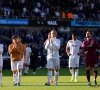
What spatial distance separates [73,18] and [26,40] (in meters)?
7.73

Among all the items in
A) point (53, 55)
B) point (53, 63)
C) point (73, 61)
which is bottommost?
point (73, 61)

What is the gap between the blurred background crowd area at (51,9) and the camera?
49.7 meters

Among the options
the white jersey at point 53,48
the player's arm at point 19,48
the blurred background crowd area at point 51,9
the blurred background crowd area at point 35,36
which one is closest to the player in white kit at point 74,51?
the white jersey at point 53,48

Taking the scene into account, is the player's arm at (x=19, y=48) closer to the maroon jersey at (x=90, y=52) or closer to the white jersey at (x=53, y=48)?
the white jersey at (x=53, y=48)

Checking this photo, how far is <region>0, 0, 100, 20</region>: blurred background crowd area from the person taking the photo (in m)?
49.7

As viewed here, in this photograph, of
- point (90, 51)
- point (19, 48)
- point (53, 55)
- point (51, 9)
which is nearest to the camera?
point (90, 51)

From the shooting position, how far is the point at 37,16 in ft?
166

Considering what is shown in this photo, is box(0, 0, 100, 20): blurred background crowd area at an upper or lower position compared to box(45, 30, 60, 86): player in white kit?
upper

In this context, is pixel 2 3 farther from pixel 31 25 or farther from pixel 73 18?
pixel 73 18

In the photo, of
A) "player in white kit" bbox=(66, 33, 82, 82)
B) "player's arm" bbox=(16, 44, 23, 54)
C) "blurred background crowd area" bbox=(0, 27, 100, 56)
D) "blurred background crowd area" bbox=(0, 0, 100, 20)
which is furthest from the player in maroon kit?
"blurred background crowd area" bbox=(0, 0, 100, 20)

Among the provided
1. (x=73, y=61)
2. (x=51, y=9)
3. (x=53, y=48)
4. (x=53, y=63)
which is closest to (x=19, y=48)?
(x=53, y=48)

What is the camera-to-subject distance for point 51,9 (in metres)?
51.6

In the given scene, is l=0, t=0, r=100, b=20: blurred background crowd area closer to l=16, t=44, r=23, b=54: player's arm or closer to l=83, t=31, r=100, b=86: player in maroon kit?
l=16, t=44, r=23, b=54: player's arm

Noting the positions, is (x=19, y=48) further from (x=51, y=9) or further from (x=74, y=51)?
(x=51, y=9)
